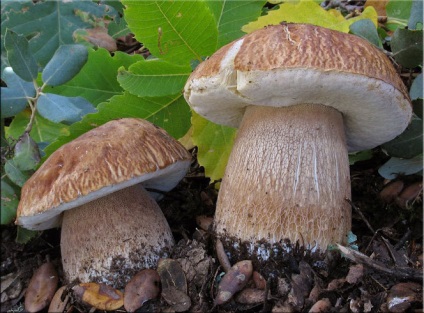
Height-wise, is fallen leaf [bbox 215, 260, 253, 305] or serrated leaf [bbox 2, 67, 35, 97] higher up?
serrated leaf [bbox 2, 67, 35, 97]

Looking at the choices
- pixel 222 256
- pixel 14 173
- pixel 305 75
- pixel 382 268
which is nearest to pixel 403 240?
pixel 382 268

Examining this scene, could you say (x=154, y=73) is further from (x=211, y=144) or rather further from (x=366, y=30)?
(x=366, y=30)

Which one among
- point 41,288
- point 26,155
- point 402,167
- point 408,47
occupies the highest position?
point 408,47

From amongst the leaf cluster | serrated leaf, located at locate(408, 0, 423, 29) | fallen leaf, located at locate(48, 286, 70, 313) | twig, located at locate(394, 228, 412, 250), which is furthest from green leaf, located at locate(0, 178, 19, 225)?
serrated leaf, located at locate(408, 0, 423, 29)

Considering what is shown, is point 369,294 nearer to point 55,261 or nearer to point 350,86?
point 350,86

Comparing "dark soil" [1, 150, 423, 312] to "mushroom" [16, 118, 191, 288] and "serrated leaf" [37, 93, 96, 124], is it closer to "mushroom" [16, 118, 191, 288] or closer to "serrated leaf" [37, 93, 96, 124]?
"mushroom" [16, 118, 191, 288]

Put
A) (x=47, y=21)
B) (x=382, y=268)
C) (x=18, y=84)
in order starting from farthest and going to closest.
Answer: (x=47, y=21), (x=18, y=84), (x=382, y=268)

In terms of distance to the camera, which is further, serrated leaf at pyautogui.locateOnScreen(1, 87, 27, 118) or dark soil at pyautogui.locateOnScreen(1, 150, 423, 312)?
serrated leaf at pyautogui.locateOnScreen(1, 87, 27, 118)
